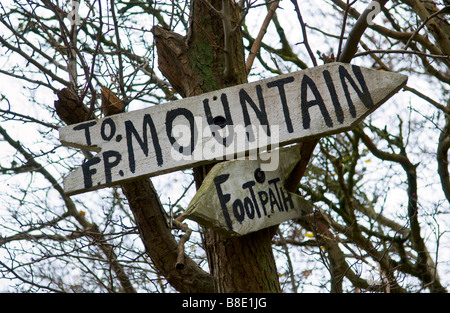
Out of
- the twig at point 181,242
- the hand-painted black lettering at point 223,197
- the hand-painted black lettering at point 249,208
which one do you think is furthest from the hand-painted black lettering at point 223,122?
the twig at point 181,242

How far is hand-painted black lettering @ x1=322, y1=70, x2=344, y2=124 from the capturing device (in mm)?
1971

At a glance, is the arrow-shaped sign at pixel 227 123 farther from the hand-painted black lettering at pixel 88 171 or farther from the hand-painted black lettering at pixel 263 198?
the hand-painted black lettering at pixel 263 198

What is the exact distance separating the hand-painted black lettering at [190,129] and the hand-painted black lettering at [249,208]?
30 cm

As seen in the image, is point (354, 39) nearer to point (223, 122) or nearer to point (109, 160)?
point (223, 122)

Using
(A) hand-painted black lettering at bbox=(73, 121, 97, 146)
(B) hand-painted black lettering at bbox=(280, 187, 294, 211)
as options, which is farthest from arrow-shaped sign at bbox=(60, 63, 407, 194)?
(B) hand-painted black lettering at bbox=(280, 187, 294, 211)

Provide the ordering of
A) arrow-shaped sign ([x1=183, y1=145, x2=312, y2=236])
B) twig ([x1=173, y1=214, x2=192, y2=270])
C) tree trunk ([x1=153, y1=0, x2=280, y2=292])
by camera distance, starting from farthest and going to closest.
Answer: twig ([x1=173, y1=214, x2=192, y2=270]) < tree trunk ([x1=153, y1=0, x2=280, y2=292]) < arrow-shaped sign ([x1=183, y1=145, x2=312, y2=236])

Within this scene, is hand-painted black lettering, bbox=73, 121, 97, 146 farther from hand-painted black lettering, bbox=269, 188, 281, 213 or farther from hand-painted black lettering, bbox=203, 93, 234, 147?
hand-painted black lettering, bbox=269, 188, 281, 213

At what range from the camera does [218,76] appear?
2486mm

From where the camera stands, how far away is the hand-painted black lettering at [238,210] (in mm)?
1966

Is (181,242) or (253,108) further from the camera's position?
(181,242)

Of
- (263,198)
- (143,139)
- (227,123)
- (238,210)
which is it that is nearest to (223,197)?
(238,210)

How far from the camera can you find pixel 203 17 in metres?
2.64

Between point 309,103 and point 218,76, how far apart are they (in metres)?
0.64
